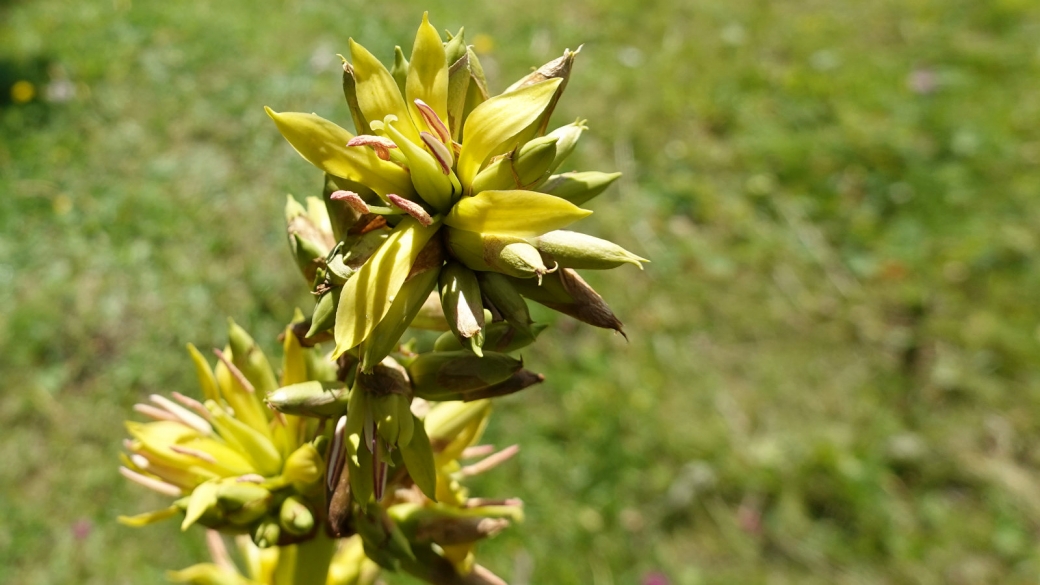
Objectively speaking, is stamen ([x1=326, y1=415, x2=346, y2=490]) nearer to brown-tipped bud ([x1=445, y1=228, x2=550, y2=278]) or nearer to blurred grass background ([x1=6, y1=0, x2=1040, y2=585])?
brown-tipped bud ([x1=445, y1=228, x2=550, y2=278])

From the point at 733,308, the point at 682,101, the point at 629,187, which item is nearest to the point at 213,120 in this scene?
the point at 629,187

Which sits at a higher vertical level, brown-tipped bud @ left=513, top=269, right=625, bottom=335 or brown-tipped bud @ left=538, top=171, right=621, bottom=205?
brown-tipped bud @ left=538, top=171, right=621, bottom=205

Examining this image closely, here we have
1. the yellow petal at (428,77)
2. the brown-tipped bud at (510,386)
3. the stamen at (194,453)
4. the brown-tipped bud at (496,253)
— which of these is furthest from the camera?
the stamen at (194,453)

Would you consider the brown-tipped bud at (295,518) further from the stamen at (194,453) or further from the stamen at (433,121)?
the stamen at (433,121)

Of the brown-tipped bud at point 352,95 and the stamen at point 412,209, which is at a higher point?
the brown-tipped bud at point 352,95

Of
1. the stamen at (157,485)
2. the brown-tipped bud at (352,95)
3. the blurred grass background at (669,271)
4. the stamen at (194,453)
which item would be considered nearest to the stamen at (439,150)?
the brown-tipped bud at (352,95)

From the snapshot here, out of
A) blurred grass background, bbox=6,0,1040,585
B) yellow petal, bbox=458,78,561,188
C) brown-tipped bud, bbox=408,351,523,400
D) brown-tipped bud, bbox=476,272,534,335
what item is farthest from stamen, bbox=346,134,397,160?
blurred grass background, bbox=6,0,1040,585
